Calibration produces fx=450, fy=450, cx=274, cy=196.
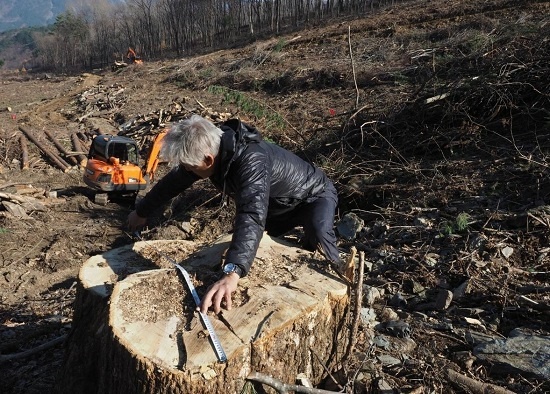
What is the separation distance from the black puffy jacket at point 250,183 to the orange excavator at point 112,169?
6.51 m

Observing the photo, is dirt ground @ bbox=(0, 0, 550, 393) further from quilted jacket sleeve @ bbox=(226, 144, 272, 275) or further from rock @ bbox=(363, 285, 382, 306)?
quilted jacket sleeve @ bbox=(226, 144, 272, 275)

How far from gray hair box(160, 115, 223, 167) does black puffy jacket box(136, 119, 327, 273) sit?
68 millimetres

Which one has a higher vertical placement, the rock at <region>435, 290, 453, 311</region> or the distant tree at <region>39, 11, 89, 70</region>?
the distant tree at <region>39, 11, 89, 70</region>

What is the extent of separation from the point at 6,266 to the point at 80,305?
4.52 m

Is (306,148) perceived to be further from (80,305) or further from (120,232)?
(80,305)

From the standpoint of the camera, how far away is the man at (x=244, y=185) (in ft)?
7.75

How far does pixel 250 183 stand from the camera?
2.51 meters

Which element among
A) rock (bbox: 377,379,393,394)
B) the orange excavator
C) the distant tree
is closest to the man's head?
rock (bbox: 377,379,393,394)

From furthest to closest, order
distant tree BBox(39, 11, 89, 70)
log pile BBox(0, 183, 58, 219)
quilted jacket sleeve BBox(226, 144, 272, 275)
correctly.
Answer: distant tree BBox(39, 11, 89, 70) < log pile BBox(0, 183, 58, 219) < quilted jacket sleeve BBox(226, 144, 272, 275)

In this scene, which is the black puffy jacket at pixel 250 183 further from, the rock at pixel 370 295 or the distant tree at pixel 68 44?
the distant tree at pixel 68 44

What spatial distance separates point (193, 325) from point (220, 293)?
19 cm

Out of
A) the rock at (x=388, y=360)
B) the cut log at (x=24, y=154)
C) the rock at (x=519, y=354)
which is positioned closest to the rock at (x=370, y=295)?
the rock at (x=388, y=360)

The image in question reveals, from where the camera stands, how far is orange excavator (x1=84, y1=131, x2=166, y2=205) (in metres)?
9.25

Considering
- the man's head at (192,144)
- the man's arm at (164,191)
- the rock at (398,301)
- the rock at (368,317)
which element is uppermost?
the man's head at (192,144)
